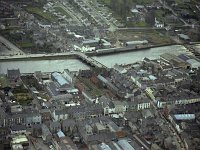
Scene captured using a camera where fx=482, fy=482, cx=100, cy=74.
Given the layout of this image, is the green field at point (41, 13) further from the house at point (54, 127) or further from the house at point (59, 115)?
the house at point (54, 127)

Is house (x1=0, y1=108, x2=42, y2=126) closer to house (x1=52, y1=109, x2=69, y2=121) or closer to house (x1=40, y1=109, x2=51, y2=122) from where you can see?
house (x1=40, y1=109, x2=51, y2=122)

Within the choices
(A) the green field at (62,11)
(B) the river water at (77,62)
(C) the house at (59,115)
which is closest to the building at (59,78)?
(B) the river water at (77,62)

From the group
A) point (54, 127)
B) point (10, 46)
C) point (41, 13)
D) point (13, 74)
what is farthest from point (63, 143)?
point (41, 13)

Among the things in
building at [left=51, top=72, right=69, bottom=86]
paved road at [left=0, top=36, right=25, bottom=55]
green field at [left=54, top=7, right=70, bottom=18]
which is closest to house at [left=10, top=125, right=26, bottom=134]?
building at [left=51, top=72, right=69, bottom=86]

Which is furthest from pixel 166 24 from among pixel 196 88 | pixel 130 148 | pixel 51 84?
pixel 130 148

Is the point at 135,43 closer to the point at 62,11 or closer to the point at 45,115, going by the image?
the point at 62,11

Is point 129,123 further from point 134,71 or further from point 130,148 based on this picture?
point 134,71
